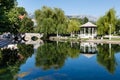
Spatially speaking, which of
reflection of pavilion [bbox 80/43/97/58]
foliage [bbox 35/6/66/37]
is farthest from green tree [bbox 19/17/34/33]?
reflection of pavilion [bbox 80/43/97/58]

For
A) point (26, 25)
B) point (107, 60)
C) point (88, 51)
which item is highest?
point (26, 25)

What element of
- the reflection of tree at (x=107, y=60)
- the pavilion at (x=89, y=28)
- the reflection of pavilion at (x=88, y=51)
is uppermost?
the pavilion at (x=89, y=28)

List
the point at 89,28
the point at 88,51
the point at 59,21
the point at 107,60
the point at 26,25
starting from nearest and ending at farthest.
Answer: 1. the point at 107,60
2. the point at 88,51
3. the point at 59,21
4. the point at 89,28
5. the point at 26,25

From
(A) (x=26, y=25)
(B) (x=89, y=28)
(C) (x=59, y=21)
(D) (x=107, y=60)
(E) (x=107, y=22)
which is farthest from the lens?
(A) (x=26, y=25)

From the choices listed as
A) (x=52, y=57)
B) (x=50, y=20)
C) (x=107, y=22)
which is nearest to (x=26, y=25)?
(x=50, y=20)

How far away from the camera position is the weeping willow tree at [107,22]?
6749 centimetres

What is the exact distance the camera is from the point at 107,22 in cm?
6831

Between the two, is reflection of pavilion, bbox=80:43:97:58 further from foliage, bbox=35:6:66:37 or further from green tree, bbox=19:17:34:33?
green tree, bbox=19:17:34:33

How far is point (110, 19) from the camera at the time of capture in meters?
68.6

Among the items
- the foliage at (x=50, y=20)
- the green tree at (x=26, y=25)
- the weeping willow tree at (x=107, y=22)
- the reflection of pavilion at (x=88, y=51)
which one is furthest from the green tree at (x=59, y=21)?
the reflection of pavilion at (x=88, y=51)

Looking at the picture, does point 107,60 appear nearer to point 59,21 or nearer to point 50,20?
point 50,20

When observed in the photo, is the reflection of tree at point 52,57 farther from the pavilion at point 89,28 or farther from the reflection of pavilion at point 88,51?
the pavilion at point 89,28

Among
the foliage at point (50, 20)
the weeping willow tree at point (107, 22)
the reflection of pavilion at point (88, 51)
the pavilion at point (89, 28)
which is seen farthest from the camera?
the foliage at point (50, 20)

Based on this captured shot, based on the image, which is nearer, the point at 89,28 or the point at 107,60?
the point at 107,60
